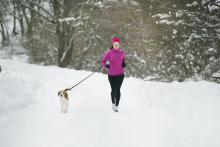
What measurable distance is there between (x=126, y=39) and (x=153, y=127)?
12.3 m

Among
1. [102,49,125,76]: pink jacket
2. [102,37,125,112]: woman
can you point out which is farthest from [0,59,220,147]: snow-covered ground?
[102,49,125,76]: pink jacket

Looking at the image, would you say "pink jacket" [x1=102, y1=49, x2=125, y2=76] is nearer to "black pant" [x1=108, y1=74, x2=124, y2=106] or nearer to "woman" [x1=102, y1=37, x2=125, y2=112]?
Answer: "woman" [x1=102, y1=37, x2=125, y2=112]

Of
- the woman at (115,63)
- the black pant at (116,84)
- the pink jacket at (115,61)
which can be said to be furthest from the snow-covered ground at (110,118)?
the pink jacket at (115,61)

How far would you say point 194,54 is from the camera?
13531mm

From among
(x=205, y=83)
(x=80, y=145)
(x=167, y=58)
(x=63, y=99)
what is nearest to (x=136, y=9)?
(x=167, y=58)

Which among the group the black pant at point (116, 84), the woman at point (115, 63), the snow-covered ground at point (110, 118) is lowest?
the snow-covered ground at point (110, 118)

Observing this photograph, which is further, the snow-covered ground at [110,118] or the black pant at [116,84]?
the black pant at [116,84]

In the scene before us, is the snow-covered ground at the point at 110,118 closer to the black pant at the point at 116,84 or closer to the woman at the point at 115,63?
the black pant at the point at 116,84

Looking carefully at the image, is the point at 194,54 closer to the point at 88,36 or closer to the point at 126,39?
the point at 126,39

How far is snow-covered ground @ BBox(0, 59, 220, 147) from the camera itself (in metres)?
6.81

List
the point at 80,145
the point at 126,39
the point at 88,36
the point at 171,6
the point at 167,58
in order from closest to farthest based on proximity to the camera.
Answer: the point at 80,145 → the point at 171,6 → the point at 167,58 → the point at 126,39 → the point at 88,36

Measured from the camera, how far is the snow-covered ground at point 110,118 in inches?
268

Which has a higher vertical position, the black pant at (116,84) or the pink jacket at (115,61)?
the pink jacket at (115,61)

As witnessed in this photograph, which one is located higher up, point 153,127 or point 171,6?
point 171,6
